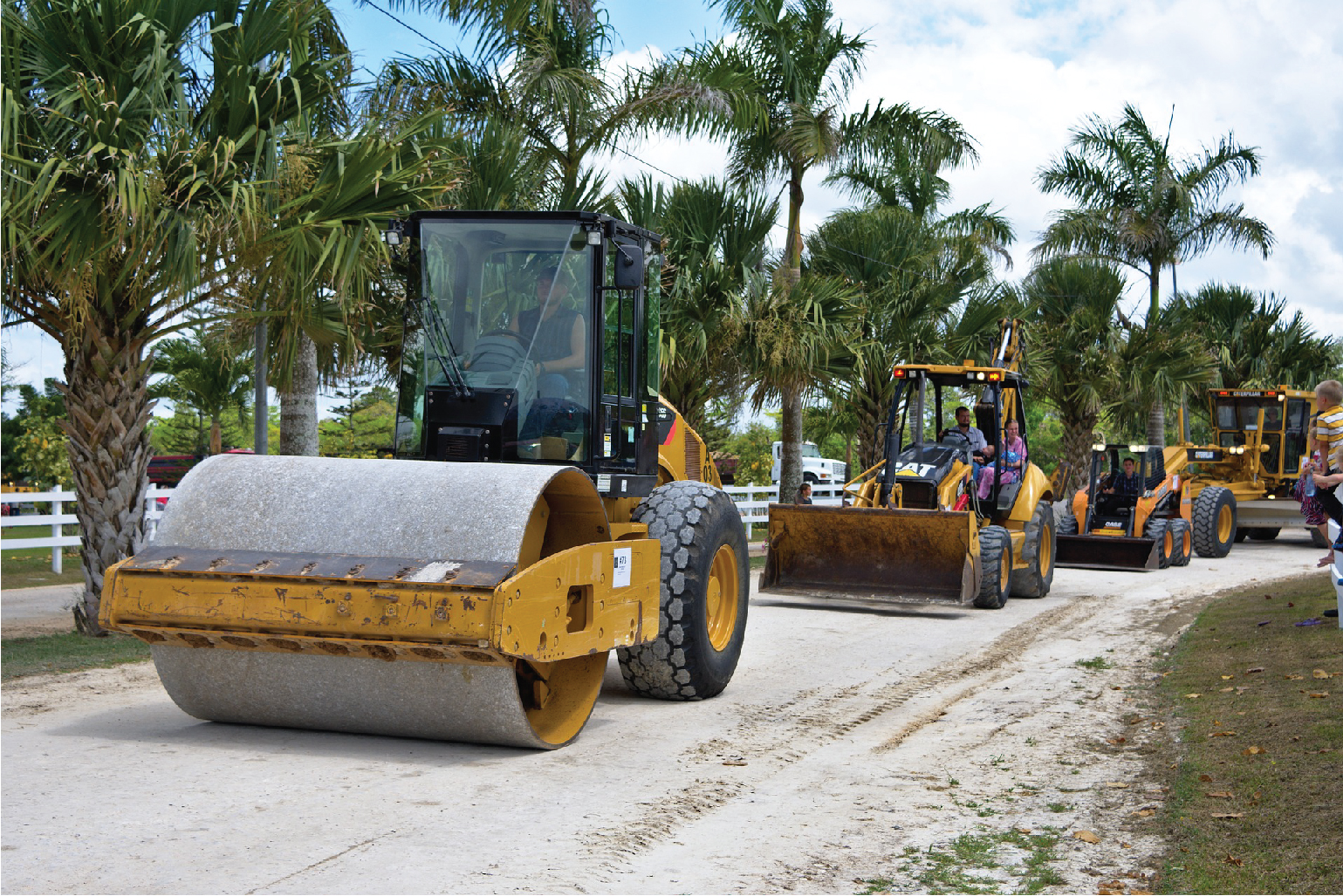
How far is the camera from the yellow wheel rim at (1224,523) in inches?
867

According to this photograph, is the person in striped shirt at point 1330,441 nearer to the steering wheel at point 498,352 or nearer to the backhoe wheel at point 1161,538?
the steering wheel at point 498,352

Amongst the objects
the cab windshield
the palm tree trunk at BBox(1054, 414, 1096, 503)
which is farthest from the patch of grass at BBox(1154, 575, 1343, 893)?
the palm tree trunk at BBox(1054, 414, 1096, 503)

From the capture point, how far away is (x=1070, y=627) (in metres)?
12.8

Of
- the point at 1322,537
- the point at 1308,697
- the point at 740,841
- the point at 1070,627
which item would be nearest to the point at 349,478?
the point at 740,841

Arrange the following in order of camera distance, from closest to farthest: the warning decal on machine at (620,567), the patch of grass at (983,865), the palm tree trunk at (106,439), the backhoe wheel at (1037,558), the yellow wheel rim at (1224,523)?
1. the patch of grass at (983,865)
2. the warning decal on machine at (620,567)
3. the palm tree trunk at (106,439)
4. the backhoe wheel at (1037,558)
5. the yellow wheel rim at (1224,523)

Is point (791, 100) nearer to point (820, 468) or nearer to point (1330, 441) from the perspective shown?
point (1330, 441)

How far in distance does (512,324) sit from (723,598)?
240 centimetres

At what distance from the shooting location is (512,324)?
804cm

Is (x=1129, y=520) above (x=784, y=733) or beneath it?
above

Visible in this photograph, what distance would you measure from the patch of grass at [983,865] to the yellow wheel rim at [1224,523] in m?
18.1

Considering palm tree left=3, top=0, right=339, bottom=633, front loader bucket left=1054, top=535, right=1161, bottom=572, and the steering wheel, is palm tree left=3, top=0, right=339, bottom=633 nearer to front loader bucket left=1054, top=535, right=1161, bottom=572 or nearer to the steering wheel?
the steering wheel

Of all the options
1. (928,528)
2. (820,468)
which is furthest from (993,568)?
(820,468)

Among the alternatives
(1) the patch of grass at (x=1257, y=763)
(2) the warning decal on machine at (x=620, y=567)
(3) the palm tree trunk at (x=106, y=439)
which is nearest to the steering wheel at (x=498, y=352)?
(2) the warning decal on machine at (x=620, y=567)

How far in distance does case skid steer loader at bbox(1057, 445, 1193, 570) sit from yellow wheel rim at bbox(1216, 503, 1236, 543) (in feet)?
3.57
